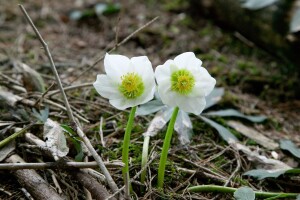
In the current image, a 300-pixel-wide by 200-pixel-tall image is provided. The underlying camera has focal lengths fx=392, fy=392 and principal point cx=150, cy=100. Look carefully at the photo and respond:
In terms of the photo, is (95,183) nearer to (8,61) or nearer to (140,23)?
(8,61)

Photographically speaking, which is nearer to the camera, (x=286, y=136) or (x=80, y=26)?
(x=286, y=136)

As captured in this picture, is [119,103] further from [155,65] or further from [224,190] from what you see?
[155,65]

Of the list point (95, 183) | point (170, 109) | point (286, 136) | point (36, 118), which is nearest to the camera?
point (95, 183)

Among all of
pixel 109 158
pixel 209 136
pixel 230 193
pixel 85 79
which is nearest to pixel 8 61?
pixel 85 79

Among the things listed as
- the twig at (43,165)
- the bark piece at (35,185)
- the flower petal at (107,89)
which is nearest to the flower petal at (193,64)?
the flower petal at (107,89)

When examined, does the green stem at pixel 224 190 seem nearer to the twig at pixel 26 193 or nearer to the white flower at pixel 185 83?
the white flower at pixel 185 83

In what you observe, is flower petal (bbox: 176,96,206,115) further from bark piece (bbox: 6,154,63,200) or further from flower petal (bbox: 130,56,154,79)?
bark piece (bbox: 6,154,63,200)

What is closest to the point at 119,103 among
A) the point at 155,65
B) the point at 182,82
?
the point at 182,82
